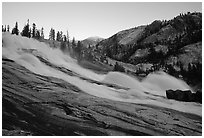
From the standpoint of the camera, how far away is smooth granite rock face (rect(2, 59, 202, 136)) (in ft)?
46.9

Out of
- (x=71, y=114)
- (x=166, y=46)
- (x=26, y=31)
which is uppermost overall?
(x=166, y=46)

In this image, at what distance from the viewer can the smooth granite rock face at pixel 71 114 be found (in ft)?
46.9

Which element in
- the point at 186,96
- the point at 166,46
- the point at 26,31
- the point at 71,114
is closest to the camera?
the point at 71,114

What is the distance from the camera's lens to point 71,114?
621 inches

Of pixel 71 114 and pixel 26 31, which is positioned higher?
pixel 26 31

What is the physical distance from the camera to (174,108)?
66.0 ft

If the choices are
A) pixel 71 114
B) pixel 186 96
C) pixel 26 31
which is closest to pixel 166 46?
pixel 26 31

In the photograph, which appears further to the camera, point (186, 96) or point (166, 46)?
point (166, 46)

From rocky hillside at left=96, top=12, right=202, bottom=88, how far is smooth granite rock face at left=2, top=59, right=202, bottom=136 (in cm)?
5188

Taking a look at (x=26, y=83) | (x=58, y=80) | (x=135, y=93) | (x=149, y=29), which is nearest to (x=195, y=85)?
(x=135, y=93)

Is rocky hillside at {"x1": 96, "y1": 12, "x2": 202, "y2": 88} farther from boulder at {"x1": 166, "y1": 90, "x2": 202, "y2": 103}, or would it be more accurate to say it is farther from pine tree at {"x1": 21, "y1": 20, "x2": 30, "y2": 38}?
boulder at {"x1": 166, "y1": 90, "x2": 202, "y2": 103}

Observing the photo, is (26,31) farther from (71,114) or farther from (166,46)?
(166,46)

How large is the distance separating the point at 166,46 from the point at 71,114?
10182 cm

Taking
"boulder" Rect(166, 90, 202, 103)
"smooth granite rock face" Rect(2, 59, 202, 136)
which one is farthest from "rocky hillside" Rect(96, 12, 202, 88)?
"smooth granite rock face" Rect(2, 59, 202, 136)
